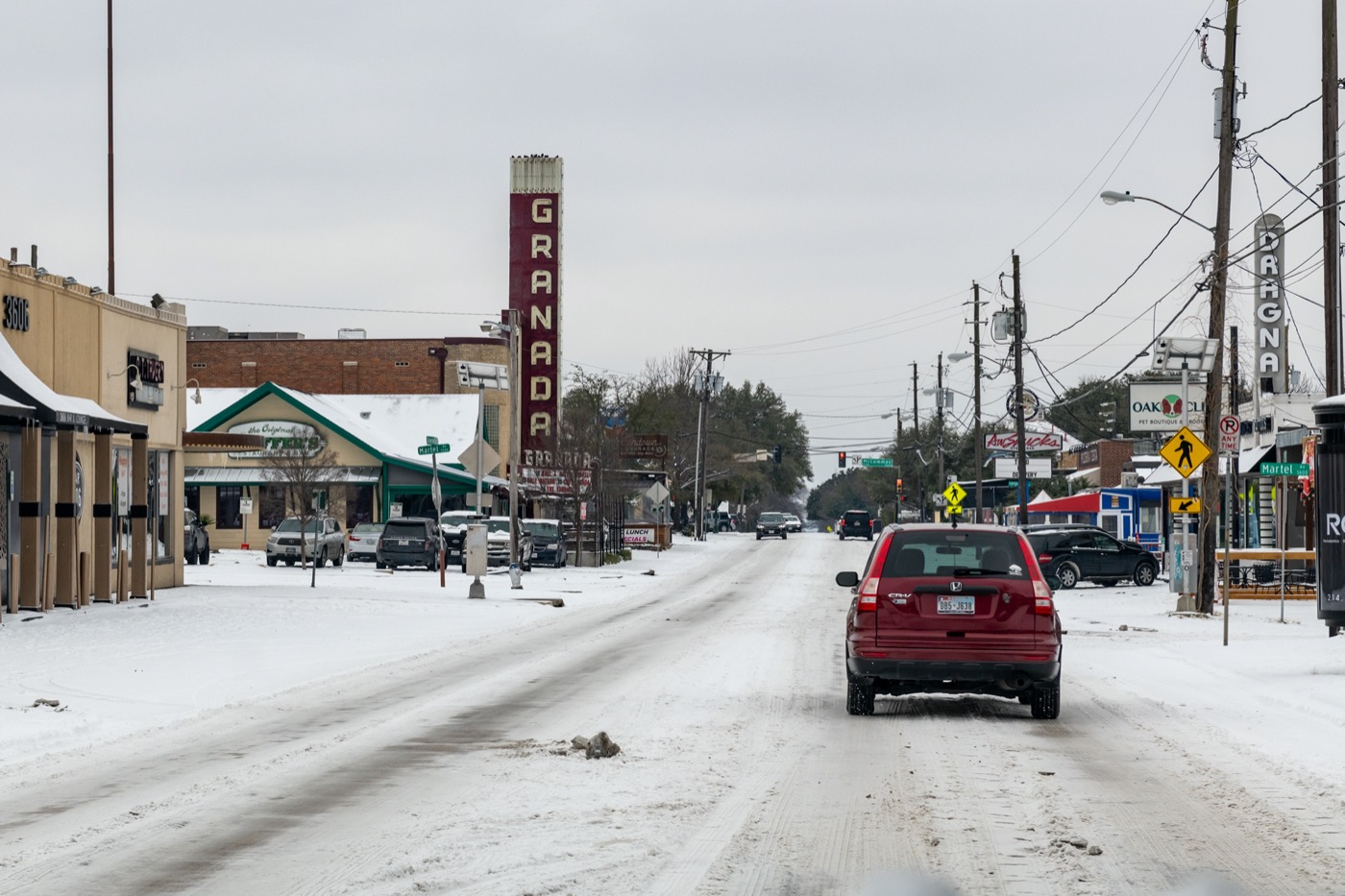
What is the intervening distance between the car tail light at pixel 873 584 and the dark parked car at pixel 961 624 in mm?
11

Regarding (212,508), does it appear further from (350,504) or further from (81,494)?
(81,494)

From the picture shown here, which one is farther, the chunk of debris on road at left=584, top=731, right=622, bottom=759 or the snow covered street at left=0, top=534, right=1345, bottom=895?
the chunk of debris on road at left=584, top=731, right=622, bottom=759

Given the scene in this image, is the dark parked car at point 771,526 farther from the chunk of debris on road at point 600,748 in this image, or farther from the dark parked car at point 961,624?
the chunk of debris on road at point 600,748

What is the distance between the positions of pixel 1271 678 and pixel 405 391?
74.2 meters

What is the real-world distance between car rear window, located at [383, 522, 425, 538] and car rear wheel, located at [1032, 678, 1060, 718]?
120ft

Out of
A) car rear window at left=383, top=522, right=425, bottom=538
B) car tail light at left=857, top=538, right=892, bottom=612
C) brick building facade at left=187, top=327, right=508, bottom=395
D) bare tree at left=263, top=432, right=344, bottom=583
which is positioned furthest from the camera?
brick building facade at left=187, top=327, right=508, bottom=395

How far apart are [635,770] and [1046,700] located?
15.9ft

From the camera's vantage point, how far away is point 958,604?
13742 mm

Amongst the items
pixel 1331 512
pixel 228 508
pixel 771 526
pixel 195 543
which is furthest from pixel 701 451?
pixel 1331 512

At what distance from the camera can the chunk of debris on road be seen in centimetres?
1119

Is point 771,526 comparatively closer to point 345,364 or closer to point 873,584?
point 345,364

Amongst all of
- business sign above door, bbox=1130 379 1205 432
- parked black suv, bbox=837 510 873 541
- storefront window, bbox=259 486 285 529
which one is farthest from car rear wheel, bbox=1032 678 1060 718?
parked black suv, bbox=837 510 873 541

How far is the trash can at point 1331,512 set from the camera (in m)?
17.8

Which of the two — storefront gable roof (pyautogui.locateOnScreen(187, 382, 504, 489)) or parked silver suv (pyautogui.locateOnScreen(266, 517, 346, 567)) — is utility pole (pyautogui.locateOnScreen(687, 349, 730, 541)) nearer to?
storefront gable roof (pyautogui.locateOnScreen(187, 382, 504, 489))
